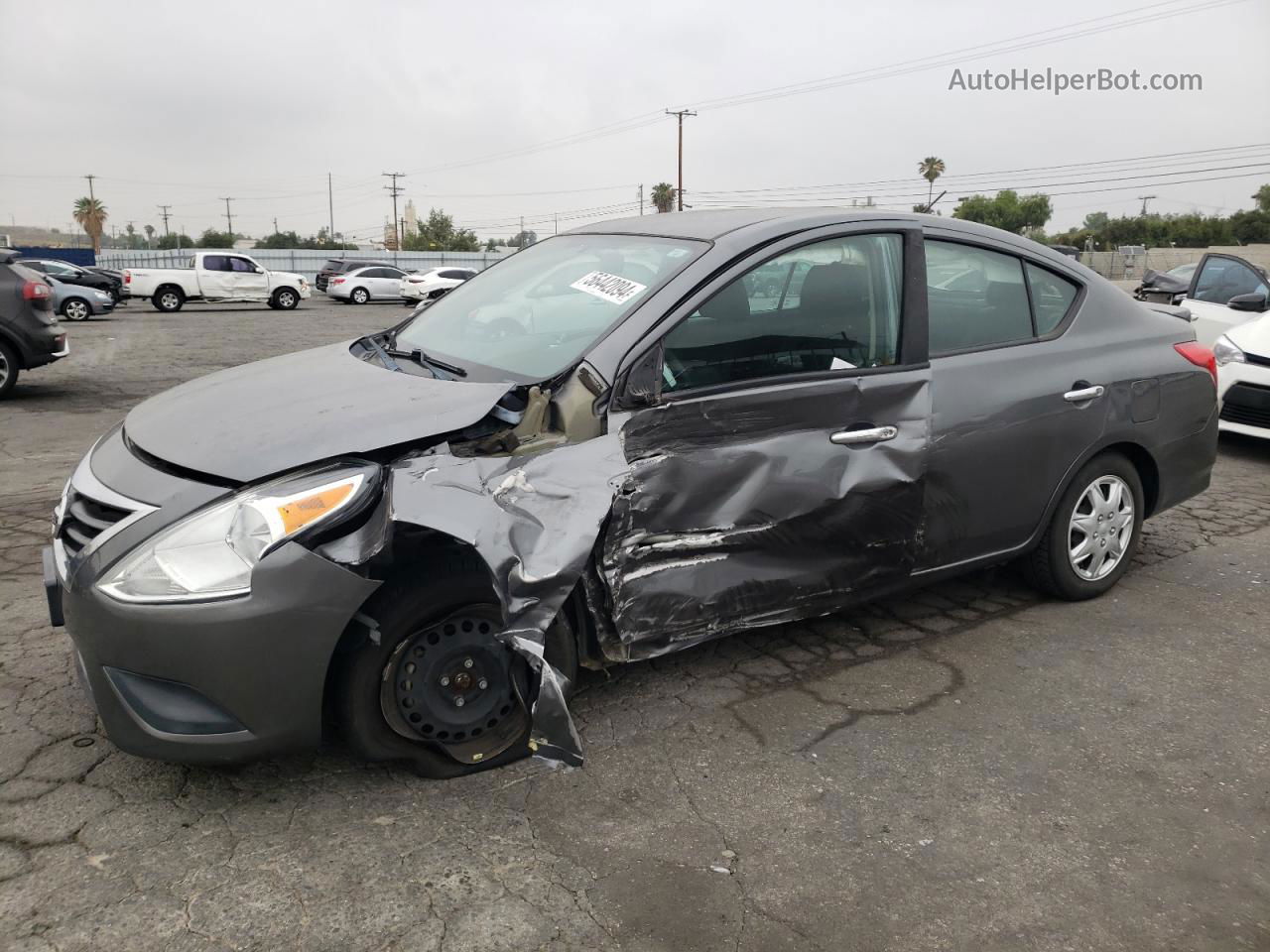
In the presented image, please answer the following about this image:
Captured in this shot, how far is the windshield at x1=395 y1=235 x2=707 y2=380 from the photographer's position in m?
3.20

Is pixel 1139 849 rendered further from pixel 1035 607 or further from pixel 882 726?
pixel 1035 607

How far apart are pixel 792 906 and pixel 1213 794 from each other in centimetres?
143

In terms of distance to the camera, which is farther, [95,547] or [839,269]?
[839,269]

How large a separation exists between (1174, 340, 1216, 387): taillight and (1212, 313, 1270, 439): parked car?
3.16m

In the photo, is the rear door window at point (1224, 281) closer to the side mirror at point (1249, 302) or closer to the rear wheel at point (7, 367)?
the side mirror at point (1249, 302)

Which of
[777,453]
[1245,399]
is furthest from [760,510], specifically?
[1245,399]

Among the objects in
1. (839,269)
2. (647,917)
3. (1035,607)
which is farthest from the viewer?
(1035,607)

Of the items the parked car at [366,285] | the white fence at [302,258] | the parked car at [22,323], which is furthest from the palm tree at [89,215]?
the parked car at [22,323]

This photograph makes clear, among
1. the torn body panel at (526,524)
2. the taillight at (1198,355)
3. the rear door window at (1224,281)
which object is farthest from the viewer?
the rear door window at (1224,281)

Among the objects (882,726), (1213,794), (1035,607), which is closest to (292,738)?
(882,726)

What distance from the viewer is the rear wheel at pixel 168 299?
2598 centimetres

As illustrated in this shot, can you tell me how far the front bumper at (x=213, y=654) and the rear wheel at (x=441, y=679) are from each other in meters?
0.12

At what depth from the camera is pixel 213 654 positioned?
95.1 inches

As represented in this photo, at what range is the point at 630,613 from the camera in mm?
2930
